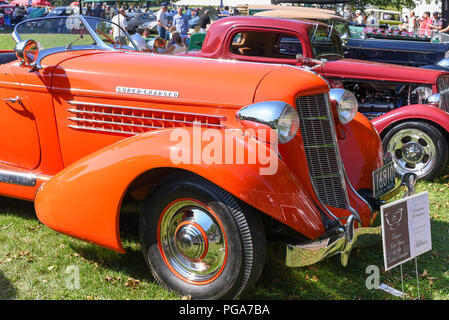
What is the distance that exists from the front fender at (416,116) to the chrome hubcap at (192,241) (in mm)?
3553

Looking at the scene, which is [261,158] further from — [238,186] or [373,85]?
[373,85]

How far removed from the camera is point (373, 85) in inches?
254

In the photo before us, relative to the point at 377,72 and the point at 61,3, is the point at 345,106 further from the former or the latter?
the point at 61,3

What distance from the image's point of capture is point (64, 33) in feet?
14.0

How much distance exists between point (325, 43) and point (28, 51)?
415cm

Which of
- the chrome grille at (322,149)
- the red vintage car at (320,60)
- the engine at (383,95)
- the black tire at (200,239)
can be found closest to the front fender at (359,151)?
the chrome grille at (322,149)

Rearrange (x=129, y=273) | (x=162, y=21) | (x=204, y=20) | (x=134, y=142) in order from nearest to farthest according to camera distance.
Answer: (x=134, y=142)
(x=129, y=273)
(x=162, y=21)
(x=204, y=20)

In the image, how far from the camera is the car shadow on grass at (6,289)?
124 inches

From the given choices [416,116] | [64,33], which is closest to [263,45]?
[416,116]

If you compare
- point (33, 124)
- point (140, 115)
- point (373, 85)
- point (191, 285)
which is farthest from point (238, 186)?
point (373, 85)

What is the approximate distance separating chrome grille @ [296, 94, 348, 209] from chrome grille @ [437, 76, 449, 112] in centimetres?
363

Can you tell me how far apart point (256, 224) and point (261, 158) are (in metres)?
0.37

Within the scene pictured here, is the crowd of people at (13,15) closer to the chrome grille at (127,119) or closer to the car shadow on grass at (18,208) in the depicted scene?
the car shadow on grass at (18,208)

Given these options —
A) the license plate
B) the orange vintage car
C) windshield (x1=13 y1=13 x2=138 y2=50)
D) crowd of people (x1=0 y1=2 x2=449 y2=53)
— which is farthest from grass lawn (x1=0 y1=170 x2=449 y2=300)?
crowd of people (x1=0 y1=2 x2=449 y2=53)
